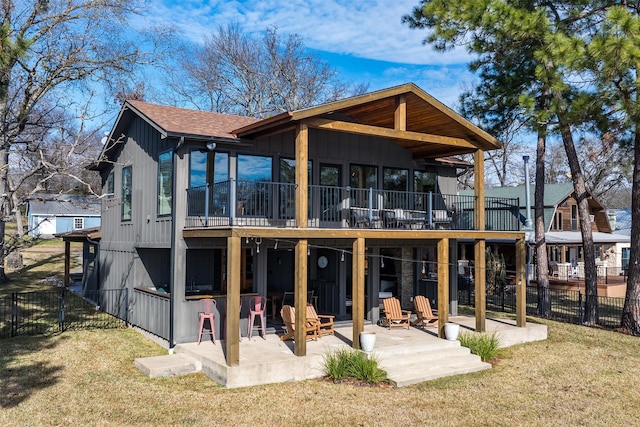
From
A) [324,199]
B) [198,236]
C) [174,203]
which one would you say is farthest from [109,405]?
[324,199]

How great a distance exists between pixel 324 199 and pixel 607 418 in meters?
8.60

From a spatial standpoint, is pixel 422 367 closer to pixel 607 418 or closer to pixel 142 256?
pixel 607 418

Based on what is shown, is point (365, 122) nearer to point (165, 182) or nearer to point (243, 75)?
point (165, 182)

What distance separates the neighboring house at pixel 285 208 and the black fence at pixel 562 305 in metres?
4.34

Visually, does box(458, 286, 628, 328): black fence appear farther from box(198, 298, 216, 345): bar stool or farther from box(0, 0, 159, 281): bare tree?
box(0, 0, 159, 281): bare tree

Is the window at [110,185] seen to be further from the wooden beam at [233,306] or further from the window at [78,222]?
the window at [78,222]

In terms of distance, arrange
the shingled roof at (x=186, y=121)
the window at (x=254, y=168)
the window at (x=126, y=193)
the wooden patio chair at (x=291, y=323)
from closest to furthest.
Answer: the wooden patio chair at (x=291, y=323) < the shingled roof at (x=186, y=121) < the window at (x=254, y=168) < the window at (x=126, y=193)

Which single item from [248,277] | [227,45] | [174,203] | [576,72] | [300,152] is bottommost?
[248,277]

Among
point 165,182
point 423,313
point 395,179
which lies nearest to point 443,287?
point 423,313

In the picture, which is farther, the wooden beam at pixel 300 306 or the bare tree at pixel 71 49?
the bare tree at pixel 71 49

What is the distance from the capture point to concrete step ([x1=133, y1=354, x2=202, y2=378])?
10.2m

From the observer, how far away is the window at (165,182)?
12961 millimetres

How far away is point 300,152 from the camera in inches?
436

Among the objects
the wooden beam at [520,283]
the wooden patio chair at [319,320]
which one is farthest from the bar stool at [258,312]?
the wooden beam at [520,283]
